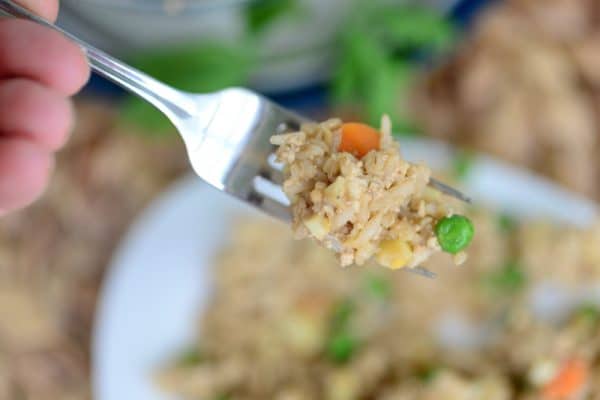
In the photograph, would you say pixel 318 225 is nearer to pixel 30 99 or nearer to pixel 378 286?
pixel 30 99

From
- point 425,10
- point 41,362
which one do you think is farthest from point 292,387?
point 425,10

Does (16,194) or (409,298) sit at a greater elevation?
(409,298)

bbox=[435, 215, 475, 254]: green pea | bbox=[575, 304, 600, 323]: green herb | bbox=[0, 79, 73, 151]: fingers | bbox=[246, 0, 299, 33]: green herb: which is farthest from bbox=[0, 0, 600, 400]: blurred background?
bbox=[435, 215, 475, 254]: green pea

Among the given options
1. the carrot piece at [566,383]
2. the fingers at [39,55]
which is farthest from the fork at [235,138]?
the carrot piece at [566,383]

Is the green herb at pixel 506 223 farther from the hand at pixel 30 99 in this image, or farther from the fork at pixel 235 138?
the hand at pixel 30 99

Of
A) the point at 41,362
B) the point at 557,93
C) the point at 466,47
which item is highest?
the point at 466,47

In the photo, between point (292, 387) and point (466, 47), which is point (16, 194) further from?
point (466, 47)

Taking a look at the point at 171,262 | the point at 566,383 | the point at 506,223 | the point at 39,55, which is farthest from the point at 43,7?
the point at 566,383
